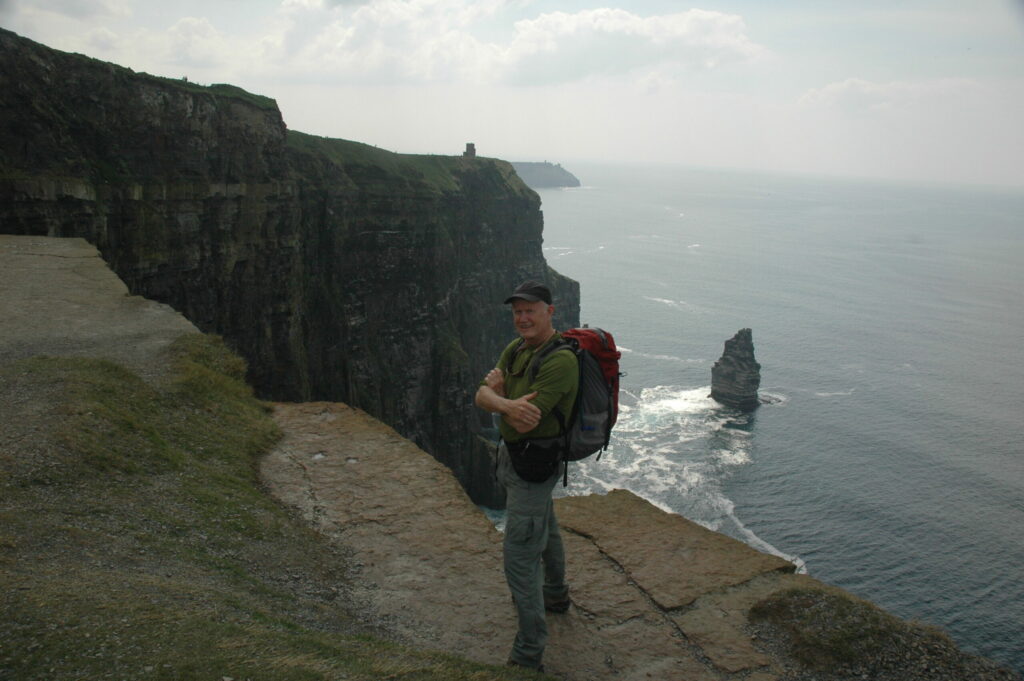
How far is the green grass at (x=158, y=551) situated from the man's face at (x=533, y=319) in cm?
266

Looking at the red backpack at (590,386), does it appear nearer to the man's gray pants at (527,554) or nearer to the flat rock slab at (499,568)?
the man's gray pants at (527,554)

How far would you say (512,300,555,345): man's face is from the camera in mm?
6105

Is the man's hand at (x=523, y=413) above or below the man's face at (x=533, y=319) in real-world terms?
below

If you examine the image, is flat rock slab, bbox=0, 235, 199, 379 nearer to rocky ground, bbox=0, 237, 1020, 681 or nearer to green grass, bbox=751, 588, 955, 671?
rocky ground, bbox=0, 237, 1020, 681

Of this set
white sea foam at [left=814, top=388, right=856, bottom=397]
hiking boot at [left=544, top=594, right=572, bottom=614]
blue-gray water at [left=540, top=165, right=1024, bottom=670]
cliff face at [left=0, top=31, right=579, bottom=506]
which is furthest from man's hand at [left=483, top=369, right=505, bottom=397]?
white sea foam at [left=814, top=388, right=856, bottom=397]

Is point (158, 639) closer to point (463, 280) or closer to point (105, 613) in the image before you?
point (105, 613)

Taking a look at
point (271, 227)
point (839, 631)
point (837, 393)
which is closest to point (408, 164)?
point (271, 227)

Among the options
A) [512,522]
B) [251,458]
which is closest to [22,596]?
[512,522]

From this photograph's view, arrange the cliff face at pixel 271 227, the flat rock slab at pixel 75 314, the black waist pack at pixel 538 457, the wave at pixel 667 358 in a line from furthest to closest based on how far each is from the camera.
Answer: the wave at pixel 667 358
the cliff face at pixel 271 227
the flat rock slab at pixel 75 314
the black waist pack at pixel 538 457

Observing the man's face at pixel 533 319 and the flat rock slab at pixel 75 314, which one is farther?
the flat rock slab at pixel 75 314

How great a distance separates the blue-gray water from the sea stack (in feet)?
6.13

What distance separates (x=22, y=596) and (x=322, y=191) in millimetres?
43791

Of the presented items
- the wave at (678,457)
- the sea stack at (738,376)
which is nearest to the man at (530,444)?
the wave at (678,457)

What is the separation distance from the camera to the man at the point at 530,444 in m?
5.79
